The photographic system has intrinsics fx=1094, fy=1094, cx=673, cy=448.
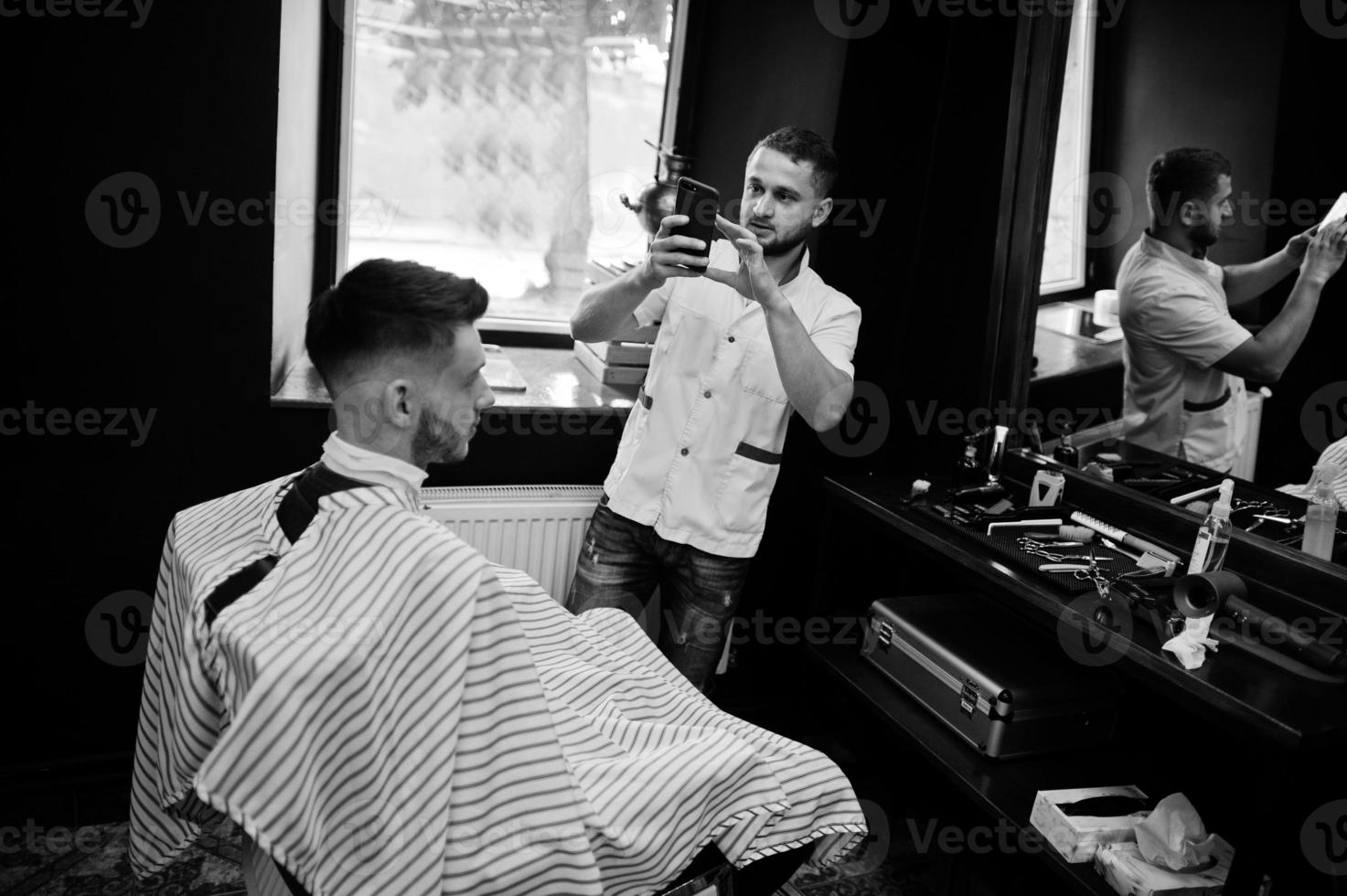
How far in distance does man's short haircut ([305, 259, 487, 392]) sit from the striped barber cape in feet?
0.68

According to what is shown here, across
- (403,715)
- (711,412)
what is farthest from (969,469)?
(403,715)

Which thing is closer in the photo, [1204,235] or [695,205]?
[695,205]

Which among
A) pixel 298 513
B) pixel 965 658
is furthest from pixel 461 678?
pixel 965 658

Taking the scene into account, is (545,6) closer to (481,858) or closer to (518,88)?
(518,88)

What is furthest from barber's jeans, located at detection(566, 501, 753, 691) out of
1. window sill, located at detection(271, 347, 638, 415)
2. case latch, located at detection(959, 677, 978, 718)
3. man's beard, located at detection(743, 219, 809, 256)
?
man's beard, located at detection(743, 219, 809, 256)

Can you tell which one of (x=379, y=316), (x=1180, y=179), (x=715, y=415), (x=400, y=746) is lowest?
(x=400, y=746)

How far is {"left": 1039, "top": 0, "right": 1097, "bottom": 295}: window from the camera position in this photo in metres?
2.50

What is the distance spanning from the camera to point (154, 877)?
2133mm

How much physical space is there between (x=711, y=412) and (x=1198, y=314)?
1.05 m

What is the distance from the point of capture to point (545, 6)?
310cm

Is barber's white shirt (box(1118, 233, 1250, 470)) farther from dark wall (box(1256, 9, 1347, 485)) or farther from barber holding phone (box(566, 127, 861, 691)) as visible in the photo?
barber holding phone (box(566, 127, 861, 691))

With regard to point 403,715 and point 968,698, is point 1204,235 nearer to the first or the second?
point 968,698

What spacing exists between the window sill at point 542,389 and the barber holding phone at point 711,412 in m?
0.31

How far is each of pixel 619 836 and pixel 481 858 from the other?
0.18 m
